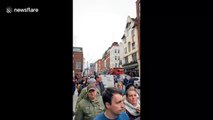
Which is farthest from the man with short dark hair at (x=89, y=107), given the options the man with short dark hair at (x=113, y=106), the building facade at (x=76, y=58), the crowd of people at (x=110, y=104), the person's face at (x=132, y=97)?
the building facade at (x=76, y=58)

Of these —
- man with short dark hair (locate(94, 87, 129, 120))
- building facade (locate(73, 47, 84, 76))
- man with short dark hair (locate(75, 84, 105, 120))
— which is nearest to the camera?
man with short dark hair (locate(94, 87, 129, 120))

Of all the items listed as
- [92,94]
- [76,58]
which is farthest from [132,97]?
[76,58]

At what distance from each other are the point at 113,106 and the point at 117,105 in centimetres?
5

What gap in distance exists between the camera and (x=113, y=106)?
7.56ft

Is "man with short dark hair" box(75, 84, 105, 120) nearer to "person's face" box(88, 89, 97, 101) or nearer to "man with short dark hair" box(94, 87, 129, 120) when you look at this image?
"person's face" box(88, 89, 97, 101)

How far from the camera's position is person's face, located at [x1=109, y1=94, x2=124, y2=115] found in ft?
7.53

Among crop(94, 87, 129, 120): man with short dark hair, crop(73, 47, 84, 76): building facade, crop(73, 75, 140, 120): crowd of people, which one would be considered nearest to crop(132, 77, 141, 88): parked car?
crop(73, 75, 140, 120): crowd of people

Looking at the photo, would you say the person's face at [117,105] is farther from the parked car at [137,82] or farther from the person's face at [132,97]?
the parked car at [137,82]

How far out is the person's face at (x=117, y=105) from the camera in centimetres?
→ 229
